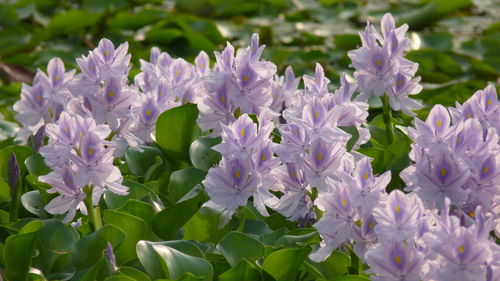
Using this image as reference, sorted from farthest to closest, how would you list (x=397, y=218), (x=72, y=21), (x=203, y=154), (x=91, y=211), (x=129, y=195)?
(x=72, y=21)
(x=203, y=154)
(x=129, y=195)
(x=91, y=211)
(x=397, y=218)

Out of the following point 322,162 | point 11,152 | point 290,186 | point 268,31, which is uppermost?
point 322,162

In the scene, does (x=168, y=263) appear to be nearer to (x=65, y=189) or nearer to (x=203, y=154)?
(x=65, y=189)

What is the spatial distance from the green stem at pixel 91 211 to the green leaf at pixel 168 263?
0.76 ft

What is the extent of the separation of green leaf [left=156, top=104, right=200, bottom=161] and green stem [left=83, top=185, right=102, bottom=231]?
0.60 m

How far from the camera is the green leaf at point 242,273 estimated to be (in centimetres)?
221

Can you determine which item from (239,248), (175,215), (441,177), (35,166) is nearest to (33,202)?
(35,166)

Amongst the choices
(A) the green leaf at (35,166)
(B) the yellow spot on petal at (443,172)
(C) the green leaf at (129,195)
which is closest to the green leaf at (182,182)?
(C) the green leaf at (129,195)

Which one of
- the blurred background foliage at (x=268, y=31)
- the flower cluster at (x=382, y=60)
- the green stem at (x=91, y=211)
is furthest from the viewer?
the blurred background foliage at (x=268, y=31)

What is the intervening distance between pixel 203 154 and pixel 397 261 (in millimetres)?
1171

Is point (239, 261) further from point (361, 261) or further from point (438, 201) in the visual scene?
point (438, 201)

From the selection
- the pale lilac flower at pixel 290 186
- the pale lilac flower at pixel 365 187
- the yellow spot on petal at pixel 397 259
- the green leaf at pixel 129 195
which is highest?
the pale lilac flower at pixel 365 187

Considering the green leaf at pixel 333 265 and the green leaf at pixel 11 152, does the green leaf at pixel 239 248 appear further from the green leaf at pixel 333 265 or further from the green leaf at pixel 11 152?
the green leaf at pixel 11 152

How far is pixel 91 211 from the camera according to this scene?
96.9 inches

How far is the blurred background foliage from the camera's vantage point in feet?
19.9
